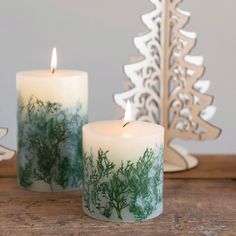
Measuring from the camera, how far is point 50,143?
0.64m

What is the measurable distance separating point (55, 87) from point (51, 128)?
0.05m

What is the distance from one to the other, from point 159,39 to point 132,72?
60 millimetres

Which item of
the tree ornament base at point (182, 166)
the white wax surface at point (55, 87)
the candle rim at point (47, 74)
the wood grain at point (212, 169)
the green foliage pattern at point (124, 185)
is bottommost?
the wood grain at point (212, 169)

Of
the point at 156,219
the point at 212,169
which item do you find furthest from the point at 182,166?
the point at 156,219

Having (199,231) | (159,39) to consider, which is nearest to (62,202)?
(199,231)

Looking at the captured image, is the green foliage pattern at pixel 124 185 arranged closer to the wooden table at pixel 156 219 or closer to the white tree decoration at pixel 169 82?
the wooden table at pixel 156 219

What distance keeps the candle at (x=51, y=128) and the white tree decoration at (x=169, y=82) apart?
0.10 m

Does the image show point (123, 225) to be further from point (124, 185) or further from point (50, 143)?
point (50, 143)

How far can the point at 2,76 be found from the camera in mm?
1110

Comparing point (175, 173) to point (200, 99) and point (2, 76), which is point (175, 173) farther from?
point (2, 76)

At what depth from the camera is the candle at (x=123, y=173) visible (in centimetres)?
55

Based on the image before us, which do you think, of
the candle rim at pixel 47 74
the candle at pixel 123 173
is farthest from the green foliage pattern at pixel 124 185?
the candle rim at pixel 47 74

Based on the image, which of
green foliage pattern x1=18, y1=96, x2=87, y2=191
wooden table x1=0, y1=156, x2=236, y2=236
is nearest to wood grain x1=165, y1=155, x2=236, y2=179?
wooden table x1=0, y1=156, x2=236, y2=236

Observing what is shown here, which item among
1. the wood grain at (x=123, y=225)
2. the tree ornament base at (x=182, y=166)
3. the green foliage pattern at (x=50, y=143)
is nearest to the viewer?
the wood grain at (x=123, y=225)
